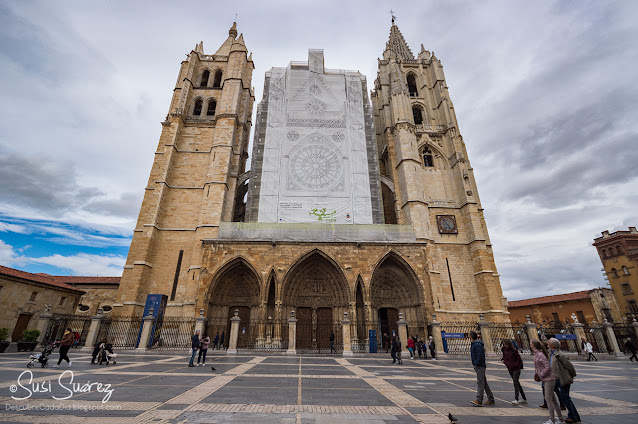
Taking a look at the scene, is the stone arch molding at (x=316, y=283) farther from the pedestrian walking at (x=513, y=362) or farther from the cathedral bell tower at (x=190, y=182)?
the pedestrian walking at (x=513, y=362)

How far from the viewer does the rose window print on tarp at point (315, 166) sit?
65.0ft

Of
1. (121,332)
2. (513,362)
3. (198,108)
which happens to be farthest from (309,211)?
(513,362)

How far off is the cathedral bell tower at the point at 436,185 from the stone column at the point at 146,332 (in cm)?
1539

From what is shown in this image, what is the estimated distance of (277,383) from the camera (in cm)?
564

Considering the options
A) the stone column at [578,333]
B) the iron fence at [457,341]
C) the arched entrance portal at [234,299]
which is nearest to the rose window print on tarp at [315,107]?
the arched entrance portal at [234,299]

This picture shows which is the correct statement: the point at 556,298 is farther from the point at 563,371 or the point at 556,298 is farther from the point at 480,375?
the point at 563,371

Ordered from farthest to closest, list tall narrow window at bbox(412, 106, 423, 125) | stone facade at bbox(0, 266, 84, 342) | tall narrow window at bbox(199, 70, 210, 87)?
tall narrow window at bbox(412, 106, 423, 125), tall narrow window at bbox(199, 70, 210, 87), stone facade at bbox(0, 266, 84, 342)

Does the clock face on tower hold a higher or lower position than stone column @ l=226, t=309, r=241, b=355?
higher

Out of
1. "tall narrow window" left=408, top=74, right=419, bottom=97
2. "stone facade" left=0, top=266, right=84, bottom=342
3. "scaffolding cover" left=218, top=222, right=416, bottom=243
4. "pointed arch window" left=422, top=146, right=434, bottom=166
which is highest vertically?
"tall narrow window" left=408, top=74, right=419, bottom=97

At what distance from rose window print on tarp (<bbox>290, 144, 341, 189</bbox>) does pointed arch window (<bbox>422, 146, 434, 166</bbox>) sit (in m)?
8.01

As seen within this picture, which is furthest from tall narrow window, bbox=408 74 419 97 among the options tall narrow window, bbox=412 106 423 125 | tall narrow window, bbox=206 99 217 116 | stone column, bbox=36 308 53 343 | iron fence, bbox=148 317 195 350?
stone column, bbox=36 308 53 343

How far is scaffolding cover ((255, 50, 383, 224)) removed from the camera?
62.4 feet

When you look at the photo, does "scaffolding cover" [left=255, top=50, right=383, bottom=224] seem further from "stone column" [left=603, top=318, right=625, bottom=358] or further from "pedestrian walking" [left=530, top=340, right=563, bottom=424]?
"pedestrian walking" [left=530, top=340, right=563, bottom=424]

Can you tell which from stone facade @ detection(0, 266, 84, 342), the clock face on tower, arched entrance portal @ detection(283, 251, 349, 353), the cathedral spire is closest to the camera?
stone facade @ detection(0, 266, 84, 342)
